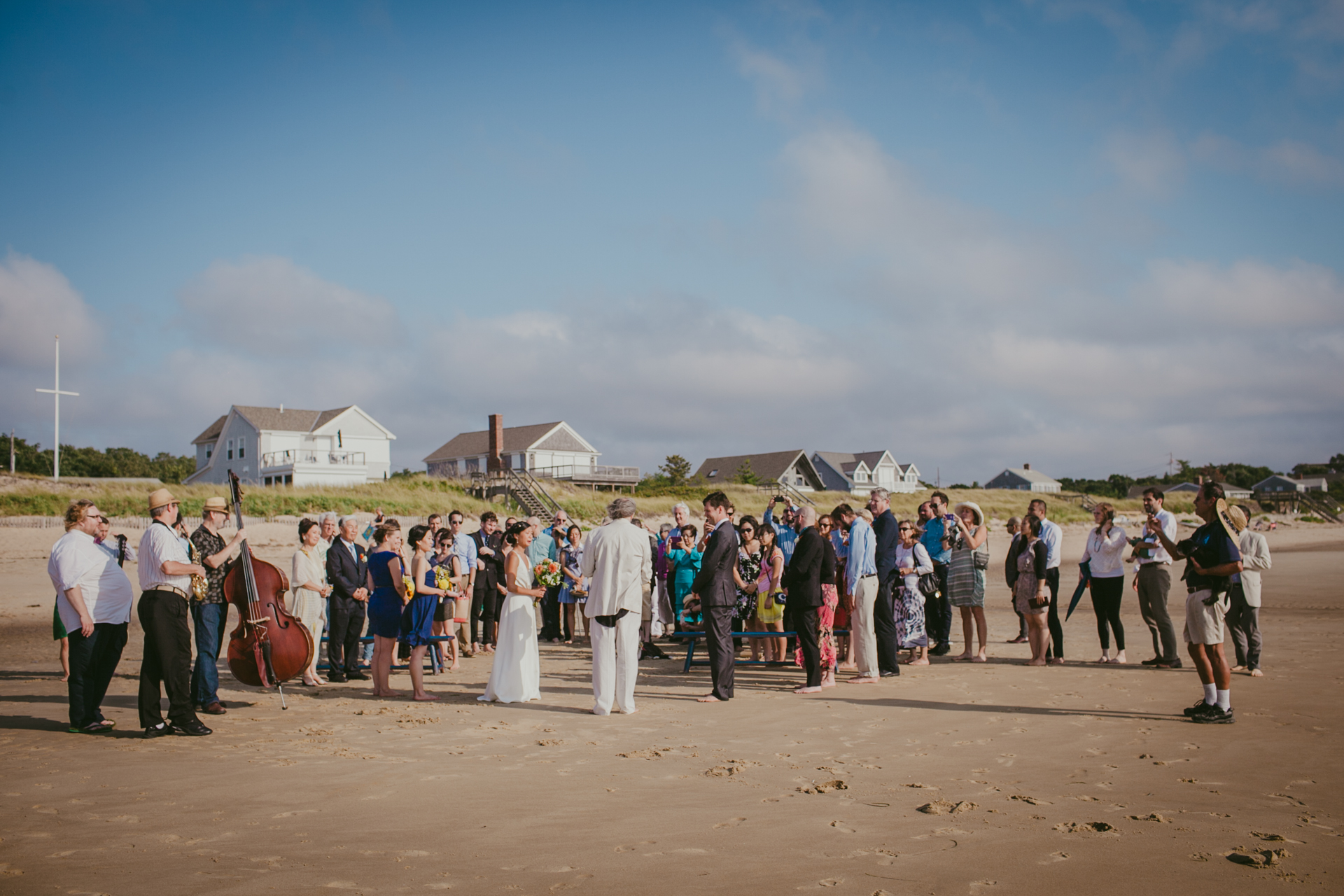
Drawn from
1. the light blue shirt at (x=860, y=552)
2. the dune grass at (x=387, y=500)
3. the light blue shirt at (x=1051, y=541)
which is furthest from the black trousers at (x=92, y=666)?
the dune grass at (x=387, y=500)

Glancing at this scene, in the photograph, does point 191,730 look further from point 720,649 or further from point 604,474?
point 604,474

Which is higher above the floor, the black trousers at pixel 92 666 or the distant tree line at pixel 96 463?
the distant tree line at pixel 96 463

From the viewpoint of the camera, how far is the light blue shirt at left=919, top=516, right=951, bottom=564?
38.0 ft

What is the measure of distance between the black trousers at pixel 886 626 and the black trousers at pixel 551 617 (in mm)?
5788

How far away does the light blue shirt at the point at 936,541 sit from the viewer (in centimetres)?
1159

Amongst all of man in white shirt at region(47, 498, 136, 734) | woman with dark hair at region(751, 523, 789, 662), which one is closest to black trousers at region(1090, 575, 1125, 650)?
woman with dark hair at region(751, 523, 789, 662)

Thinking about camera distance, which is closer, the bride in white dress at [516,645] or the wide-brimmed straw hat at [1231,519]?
the wide-brimmed straw hat at [1231,519]

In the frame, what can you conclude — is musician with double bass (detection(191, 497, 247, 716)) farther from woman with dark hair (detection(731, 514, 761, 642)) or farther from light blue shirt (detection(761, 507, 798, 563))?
light blue shirt (detection(761, 507, 798, 563))

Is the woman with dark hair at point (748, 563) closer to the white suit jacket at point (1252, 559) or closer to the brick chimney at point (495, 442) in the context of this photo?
the white suit jacket at point (1252, 559)

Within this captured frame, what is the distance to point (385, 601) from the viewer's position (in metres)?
8.92

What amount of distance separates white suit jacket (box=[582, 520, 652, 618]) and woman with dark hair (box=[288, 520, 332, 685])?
3628 mm

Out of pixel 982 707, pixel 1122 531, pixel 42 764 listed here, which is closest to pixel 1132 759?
pixel 982 707

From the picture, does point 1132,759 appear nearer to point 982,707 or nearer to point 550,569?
point 982,707

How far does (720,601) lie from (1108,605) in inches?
205
